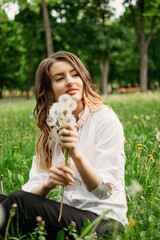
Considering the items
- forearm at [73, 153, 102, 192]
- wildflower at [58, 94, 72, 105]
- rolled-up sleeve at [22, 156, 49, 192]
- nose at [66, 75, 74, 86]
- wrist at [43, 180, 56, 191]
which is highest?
nose at [66, 75, 74, 86]

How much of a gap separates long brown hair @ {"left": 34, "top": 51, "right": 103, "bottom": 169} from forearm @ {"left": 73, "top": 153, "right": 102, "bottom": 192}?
0.57m

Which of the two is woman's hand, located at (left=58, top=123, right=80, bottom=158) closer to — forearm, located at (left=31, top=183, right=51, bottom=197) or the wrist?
the wrist

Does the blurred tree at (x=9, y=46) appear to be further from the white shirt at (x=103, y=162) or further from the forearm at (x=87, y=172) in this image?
the forearm at (x=87, y=172)

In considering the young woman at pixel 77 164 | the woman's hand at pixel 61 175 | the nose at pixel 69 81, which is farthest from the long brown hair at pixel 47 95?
the woman's hand at pixel 61 175

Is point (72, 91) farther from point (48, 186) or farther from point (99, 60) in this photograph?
point (99, 60)

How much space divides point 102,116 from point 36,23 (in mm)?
17664

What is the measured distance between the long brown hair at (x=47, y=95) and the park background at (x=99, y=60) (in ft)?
2.23

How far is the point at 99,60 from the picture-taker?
20.7 meters

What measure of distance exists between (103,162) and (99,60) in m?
19.8

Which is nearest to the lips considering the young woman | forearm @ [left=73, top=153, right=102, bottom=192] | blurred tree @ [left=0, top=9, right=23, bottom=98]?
the young woman

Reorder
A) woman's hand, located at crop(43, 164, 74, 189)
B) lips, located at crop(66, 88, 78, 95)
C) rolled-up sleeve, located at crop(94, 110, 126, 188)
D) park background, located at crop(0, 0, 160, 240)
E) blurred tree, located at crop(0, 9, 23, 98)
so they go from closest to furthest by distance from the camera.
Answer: woman's hand, located at crop(43, 164, 74, 189) → rolled-up sleeve, located at crop(94, 110, 126, 188) → lips, located at crop(66, 88, 78, 95) → park background, located at crop(0, 0, 160, 240) → blurred tree, located at crop(0, 9, 23, 98)

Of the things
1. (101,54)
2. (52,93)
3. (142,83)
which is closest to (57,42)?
(101,54)

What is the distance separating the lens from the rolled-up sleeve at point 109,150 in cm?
150

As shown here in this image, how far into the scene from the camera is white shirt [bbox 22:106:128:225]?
1.54 meters
